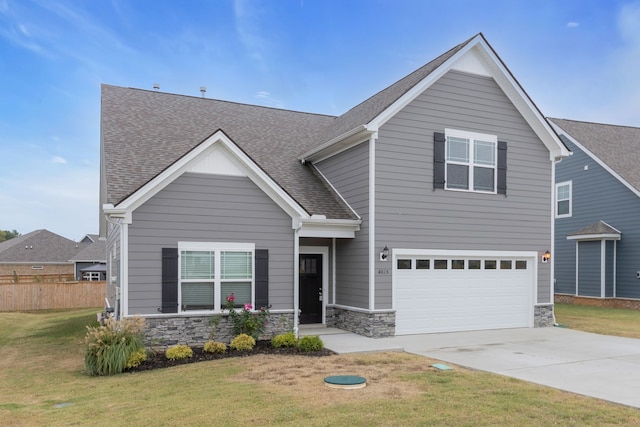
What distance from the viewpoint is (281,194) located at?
11.4 meters

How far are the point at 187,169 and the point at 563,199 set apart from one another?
759 inches

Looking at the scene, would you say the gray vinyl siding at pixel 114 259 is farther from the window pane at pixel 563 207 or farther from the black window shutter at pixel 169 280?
the window pane at pixel 563 207

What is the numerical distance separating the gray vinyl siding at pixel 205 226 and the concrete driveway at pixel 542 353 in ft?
7.22

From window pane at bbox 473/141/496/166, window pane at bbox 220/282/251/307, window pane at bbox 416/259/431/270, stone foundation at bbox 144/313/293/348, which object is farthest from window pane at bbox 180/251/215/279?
window pane at bbox 473/141/496/166

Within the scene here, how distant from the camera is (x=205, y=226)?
10977mm

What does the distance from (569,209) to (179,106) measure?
17791mm

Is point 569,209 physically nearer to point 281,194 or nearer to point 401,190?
point 401,190

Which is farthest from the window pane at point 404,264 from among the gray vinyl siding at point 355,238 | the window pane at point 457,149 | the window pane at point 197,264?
the window pane at point 197,264

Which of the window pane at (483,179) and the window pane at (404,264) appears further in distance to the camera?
the window pane at (483,179)

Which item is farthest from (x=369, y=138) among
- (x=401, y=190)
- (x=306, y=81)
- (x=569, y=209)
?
(x=569, y=209)

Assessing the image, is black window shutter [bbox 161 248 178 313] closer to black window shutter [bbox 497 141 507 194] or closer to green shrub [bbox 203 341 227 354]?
green shrub [bbox 203 341 227 354]

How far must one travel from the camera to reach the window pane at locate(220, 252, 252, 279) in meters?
11.1

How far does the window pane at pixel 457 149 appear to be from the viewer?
1340 centimetres

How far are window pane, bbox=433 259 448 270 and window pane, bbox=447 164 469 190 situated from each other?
2015mm
